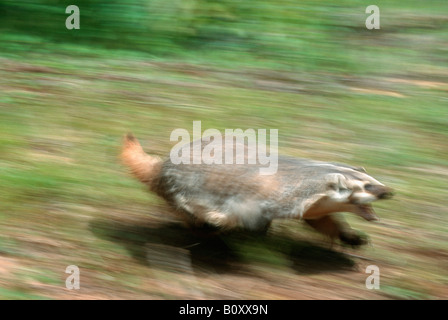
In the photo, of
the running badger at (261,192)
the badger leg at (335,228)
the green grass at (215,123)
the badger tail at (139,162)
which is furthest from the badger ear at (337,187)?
the badger tail at (139,162)

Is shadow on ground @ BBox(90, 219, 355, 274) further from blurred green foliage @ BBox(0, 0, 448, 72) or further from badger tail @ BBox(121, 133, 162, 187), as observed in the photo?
blurred green foliage @ BBox(0, 0, 448, 72)

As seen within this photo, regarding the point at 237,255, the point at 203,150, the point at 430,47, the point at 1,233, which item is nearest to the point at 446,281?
the point at 237,255

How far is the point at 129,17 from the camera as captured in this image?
6.83 m

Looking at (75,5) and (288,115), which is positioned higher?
(75,5)

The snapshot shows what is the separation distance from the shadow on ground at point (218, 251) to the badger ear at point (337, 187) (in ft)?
1.40

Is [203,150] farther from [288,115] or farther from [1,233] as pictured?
[288,115]

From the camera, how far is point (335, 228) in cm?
382

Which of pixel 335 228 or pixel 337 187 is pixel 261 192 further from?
pixel 335 228

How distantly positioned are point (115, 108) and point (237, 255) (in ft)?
7.31

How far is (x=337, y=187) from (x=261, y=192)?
1.12 feet

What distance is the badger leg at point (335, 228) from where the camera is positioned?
380 centimetres

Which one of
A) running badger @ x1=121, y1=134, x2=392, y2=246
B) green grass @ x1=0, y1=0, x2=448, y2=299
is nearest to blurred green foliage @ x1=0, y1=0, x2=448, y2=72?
green grass @ x1=0, y1=0, x2=448, y2=299

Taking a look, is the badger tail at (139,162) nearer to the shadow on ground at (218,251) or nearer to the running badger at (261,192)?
the running badger at (261,192)

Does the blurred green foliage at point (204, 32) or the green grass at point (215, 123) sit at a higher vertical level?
the blurred green foliage at point (204, 32)
